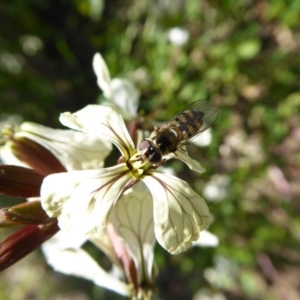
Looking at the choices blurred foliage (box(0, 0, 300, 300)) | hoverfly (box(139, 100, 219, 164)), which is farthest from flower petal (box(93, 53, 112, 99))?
blurred foliage (box(0, 0, 300, 300))

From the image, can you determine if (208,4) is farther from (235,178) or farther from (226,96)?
(235,178)

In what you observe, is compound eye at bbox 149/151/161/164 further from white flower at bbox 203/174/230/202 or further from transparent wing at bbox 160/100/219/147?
white flower at bbox 203/174/230/202

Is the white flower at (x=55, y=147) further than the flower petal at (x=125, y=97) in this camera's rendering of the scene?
No

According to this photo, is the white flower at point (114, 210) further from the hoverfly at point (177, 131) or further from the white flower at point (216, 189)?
the white flower at point (216, 189)

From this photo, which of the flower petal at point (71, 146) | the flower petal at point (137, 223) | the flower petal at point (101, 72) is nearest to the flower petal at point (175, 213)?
the flower petal at point (137, 223)

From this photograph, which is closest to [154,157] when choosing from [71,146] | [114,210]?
[114,210]

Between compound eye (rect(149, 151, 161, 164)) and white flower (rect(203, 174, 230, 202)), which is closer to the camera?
compound eye (rect(149, 151, 161, 164))

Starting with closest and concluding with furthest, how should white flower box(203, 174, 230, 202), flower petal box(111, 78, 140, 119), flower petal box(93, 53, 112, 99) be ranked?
1. flower petal box(93, 53, 112, 99)
2. flower petal box(111, 78, 140, 119)
3. white flower box(203, 174, 230, 202)

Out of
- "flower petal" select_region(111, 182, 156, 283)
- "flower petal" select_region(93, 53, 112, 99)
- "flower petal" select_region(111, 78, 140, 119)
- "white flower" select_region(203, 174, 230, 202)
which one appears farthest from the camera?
"white flower" select_region(203, 174, 230, 202)
